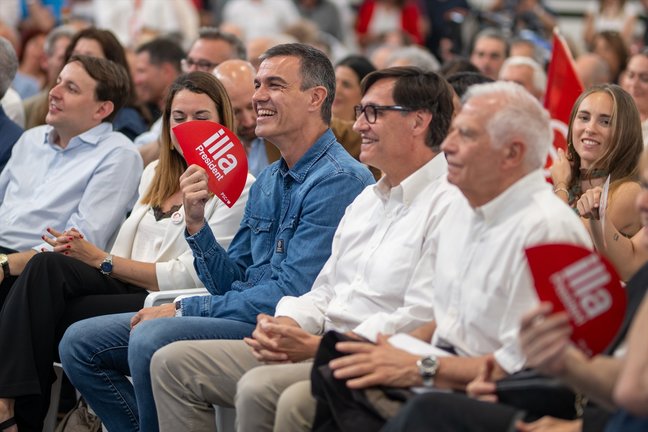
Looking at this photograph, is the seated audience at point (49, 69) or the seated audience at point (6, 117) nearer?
the seated audience at point (6, 117)

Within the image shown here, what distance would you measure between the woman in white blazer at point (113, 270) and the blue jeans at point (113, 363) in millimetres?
196

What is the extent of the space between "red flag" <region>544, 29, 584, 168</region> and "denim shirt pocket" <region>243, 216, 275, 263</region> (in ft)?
6.78

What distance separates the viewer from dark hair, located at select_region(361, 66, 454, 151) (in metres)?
3.84

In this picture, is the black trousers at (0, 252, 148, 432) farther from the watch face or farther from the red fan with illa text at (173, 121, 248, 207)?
the watch face

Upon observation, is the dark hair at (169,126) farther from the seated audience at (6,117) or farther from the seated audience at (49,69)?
the seated audience at (49,69)

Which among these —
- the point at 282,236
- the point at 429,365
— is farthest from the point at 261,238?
the point at 429,365

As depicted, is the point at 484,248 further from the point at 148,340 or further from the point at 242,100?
the point at 242,100

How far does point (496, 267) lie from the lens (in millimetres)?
Result: 3230

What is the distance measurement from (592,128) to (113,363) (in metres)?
2.06

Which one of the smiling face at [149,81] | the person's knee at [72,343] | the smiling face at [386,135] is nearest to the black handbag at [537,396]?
the smiling face at [386,135]

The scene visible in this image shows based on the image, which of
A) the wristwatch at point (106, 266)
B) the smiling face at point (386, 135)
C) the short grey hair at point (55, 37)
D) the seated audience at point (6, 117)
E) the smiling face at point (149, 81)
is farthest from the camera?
the short grey hair at point (55, 37)

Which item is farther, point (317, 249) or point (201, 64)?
point (201, 64)

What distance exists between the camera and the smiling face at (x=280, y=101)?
431 centimetres

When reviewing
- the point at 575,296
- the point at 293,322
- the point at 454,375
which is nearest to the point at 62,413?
the point at 293,322
